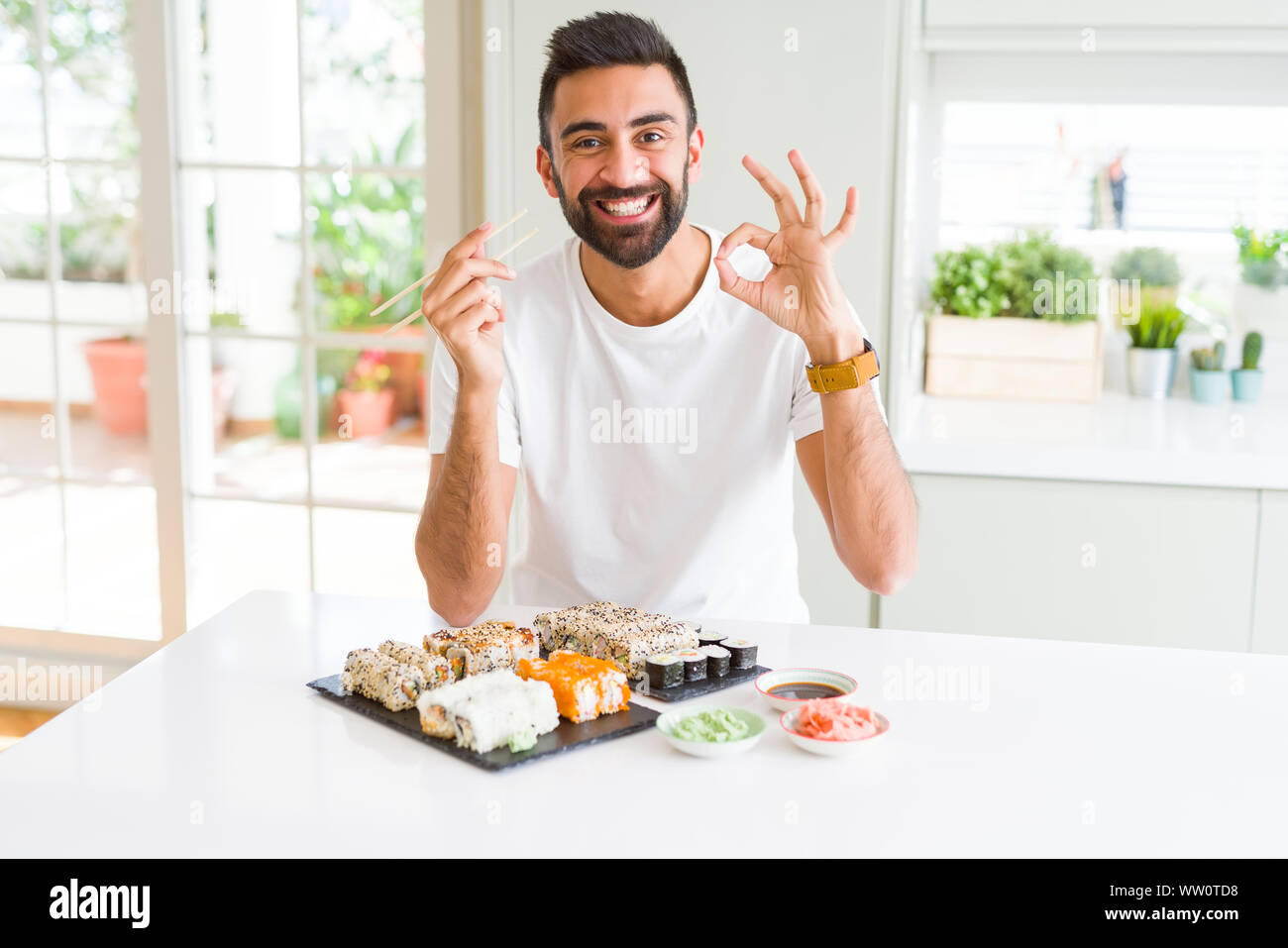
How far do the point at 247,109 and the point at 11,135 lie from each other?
177 centimetres

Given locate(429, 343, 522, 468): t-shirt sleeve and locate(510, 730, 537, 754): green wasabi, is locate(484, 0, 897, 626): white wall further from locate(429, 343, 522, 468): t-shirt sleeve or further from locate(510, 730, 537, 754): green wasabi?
locate(510, 730, 537, 754): green wasabi

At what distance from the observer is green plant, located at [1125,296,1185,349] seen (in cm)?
311

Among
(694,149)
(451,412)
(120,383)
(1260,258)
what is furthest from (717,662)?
(120,383)

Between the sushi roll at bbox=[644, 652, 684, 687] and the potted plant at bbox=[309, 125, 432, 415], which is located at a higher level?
the potted plant at bbox=[309, 125, 432, 415]

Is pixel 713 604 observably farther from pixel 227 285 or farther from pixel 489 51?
pixel 227 285

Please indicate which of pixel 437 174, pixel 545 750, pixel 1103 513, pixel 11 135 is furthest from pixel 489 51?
pixel 11 135

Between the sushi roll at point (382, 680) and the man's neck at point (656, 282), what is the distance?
0.82 meters

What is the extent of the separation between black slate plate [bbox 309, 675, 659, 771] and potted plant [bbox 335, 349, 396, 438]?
6.18 meters

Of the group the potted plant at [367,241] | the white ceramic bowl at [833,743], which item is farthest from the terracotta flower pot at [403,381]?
the white ceramic bowl at [833,743]

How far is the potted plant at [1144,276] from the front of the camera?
320 cm

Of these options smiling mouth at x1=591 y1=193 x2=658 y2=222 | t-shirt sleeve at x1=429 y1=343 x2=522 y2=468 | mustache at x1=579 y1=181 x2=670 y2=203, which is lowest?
t-shirt sleeve at x1=429 y1=343 x2=522 y2=468

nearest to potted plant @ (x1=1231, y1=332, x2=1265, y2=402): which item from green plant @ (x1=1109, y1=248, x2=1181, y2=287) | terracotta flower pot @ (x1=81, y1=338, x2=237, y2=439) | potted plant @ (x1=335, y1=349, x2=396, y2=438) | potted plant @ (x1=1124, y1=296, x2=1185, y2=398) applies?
potted plant @ (x1=1124, y1=296, x2=1185, y2=398)

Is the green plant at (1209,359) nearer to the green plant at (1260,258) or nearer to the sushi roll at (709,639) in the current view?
the green plant at (1260,258)

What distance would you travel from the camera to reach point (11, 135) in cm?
745
